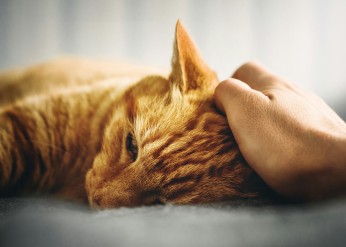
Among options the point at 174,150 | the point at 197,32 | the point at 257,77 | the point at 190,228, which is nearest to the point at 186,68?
the point at 257,77

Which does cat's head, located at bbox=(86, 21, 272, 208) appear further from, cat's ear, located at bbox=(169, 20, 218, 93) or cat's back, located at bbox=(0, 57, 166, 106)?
cat's back, located at bbox=(0, 57, 166, 106)

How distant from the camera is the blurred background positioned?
295cm

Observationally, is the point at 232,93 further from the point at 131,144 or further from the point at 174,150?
the point at 131,144

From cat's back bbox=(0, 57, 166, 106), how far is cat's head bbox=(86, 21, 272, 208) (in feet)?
2.14

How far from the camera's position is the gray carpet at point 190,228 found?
0.52 m

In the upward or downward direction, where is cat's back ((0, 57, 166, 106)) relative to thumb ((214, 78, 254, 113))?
downward

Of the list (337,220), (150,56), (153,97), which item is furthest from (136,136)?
(150,56)

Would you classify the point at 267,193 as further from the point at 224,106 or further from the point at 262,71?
the point at 262,71

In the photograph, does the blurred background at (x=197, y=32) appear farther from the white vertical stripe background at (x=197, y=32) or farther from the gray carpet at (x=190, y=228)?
the gray carpet at (x=190, y=228)

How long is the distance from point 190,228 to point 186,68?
70 cm

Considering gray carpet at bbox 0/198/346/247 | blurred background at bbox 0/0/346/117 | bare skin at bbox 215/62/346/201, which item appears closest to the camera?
gray carpet at bbox 0/198/346/247

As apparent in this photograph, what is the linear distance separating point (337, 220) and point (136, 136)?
0.65 meters

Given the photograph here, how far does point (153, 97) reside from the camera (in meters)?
1.14

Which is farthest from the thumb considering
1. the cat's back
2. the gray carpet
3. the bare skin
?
the cat's back
